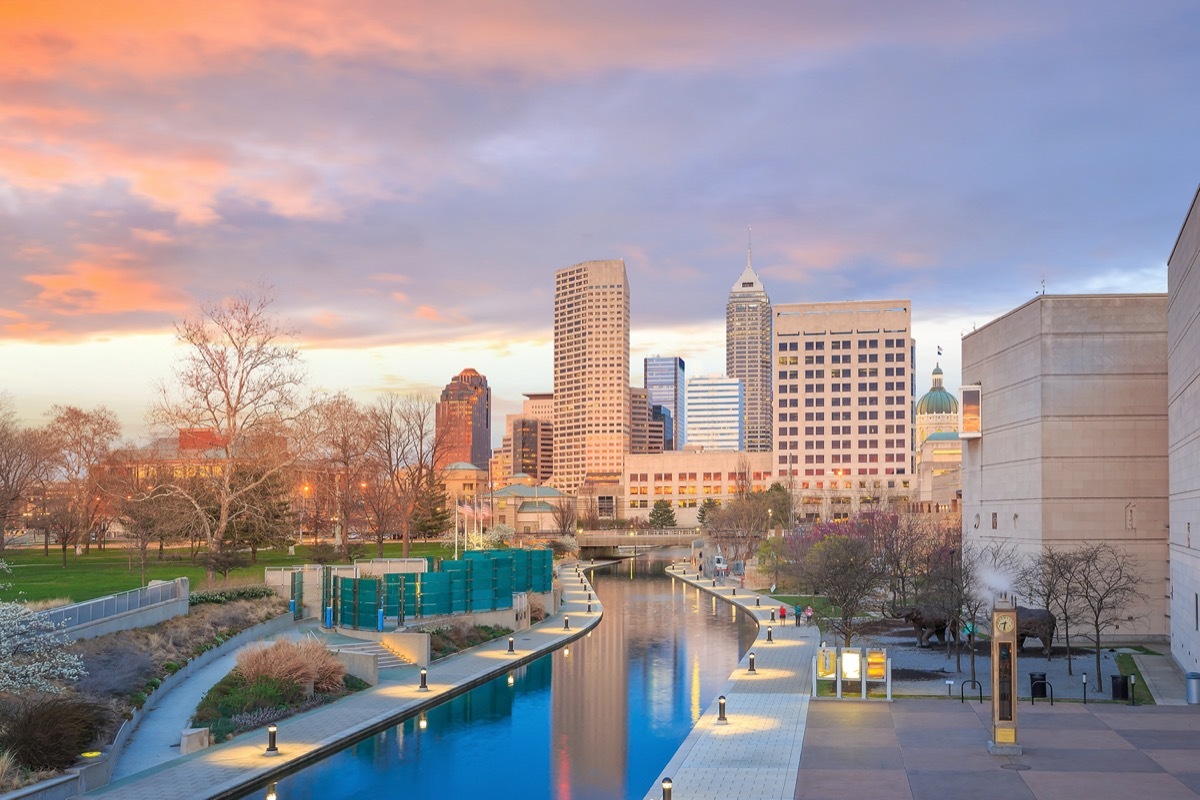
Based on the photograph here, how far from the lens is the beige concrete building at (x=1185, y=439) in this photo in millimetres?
33875

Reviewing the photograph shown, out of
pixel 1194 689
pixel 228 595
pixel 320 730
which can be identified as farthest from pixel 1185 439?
pixel 228 595

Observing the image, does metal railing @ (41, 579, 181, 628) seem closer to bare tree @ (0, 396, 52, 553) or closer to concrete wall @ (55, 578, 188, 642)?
concrete wall @ (55, 578, 188, 642)

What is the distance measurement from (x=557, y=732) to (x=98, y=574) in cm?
3496

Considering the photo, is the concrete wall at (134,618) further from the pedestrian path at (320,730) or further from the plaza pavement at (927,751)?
the plaza pavement at (927,751)

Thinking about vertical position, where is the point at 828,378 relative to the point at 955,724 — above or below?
above

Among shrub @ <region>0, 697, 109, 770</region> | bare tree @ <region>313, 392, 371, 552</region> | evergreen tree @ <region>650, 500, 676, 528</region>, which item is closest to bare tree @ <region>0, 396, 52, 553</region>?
bare tree @ <region>313, 392, 371, 552</region>

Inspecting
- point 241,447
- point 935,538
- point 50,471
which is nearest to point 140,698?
point 241,447

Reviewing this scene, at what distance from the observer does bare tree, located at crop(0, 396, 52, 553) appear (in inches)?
2750

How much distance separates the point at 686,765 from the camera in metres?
24.6

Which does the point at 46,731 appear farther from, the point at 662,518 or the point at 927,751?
the point at 662,518

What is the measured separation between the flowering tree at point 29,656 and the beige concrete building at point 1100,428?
4009 centimetres

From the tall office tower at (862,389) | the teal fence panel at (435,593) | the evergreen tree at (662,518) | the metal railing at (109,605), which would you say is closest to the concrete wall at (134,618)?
the metal railing at (109,605)

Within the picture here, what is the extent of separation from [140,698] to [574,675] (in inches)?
691

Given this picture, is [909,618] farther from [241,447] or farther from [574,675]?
[241,447]
